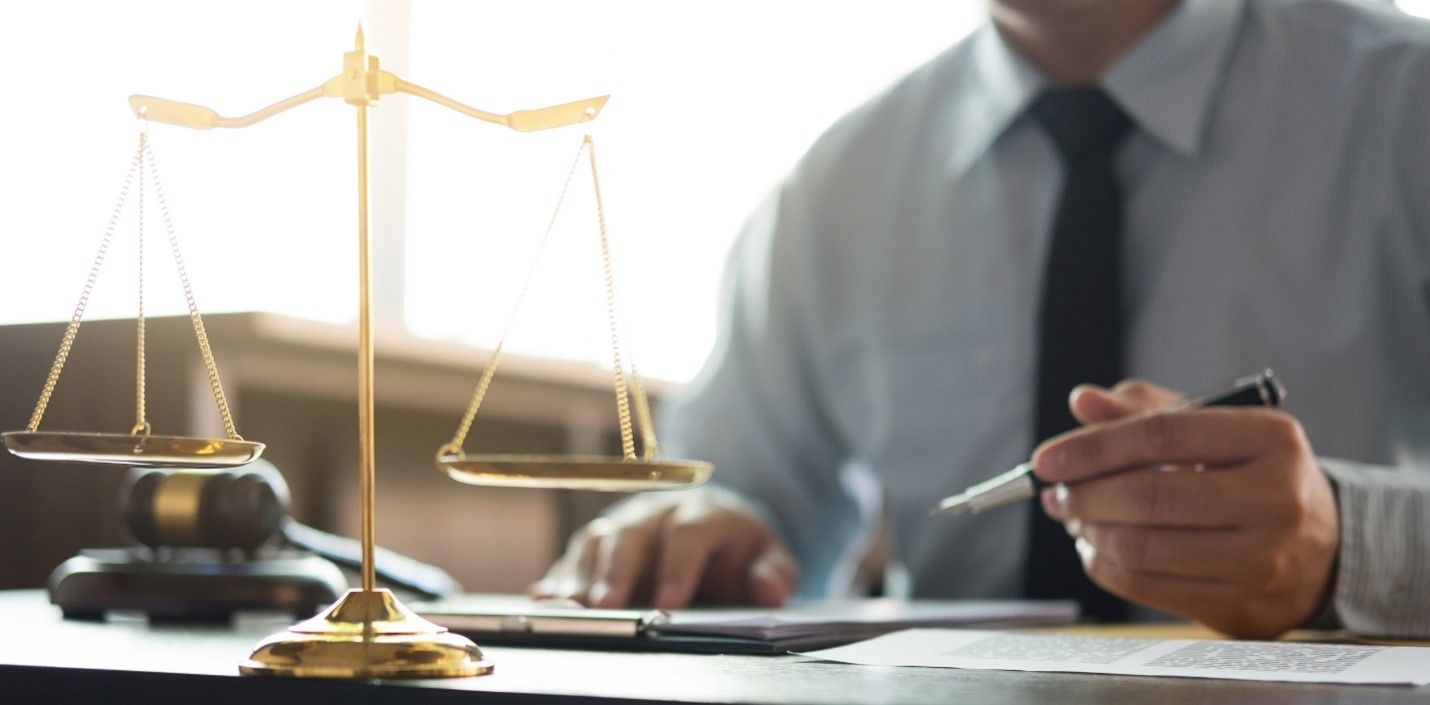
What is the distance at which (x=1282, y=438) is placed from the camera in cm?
82

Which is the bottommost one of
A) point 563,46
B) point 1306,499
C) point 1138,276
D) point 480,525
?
point 480,525

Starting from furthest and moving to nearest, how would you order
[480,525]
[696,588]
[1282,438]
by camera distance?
[480,525] → [696,588] → [1282,438]

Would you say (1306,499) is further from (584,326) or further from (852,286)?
(584,326)

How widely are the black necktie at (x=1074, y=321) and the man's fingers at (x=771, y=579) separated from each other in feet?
0.95

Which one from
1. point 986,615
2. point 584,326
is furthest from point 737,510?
point 584,326

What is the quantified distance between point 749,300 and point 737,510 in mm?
612

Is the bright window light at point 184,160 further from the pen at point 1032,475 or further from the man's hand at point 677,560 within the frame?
the pen at point 1032,475

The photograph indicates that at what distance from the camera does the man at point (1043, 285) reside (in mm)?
1345

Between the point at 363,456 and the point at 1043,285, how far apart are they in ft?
3.04

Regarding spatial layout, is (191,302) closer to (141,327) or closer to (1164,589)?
(141,327)

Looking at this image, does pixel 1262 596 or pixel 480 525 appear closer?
pixel 1262 596

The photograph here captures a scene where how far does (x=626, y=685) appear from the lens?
465 mm

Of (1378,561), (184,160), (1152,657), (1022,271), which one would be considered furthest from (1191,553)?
(184,160)

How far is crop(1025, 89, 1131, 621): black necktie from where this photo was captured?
133 cm
